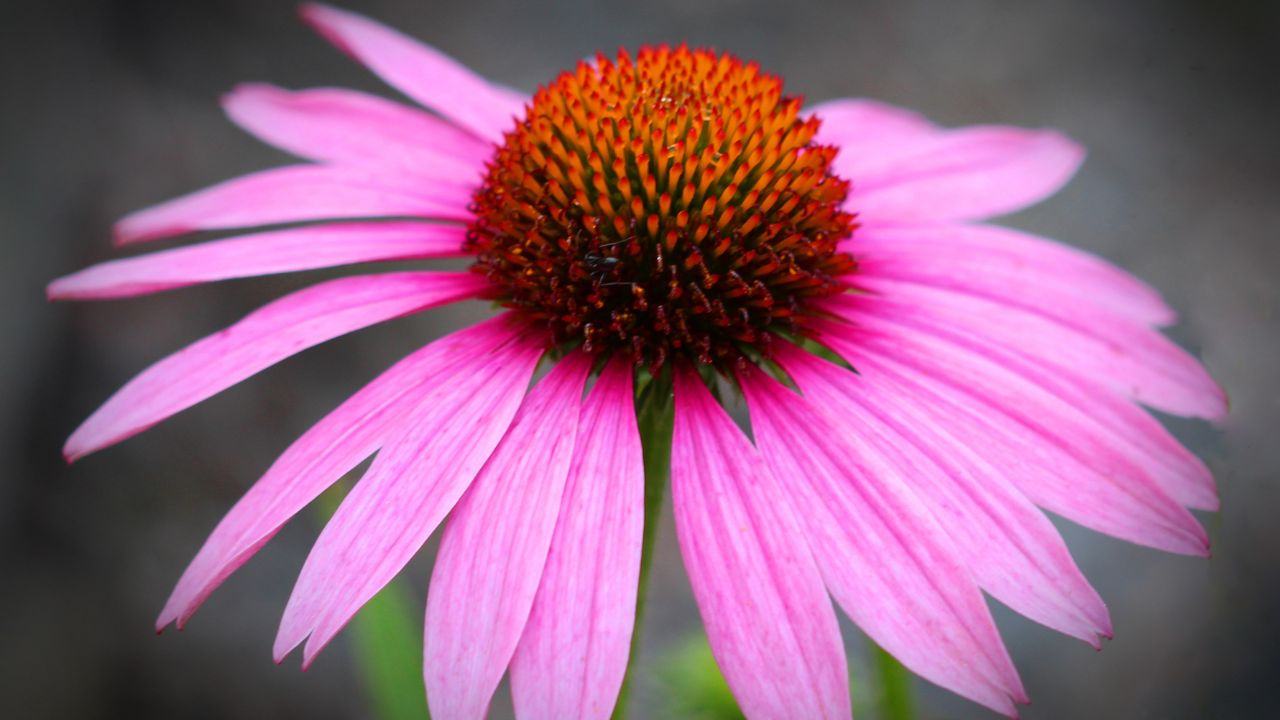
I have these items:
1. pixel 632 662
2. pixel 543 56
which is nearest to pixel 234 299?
pixel 543 56

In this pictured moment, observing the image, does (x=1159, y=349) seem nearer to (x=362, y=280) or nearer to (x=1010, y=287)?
(x=1010, y=287)

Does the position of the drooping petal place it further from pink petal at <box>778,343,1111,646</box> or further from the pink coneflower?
pink petal at <box>778,343,1111,646</box>

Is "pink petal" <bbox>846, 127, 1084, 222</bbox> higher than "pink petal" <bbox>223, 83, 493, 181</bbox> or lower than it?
higher

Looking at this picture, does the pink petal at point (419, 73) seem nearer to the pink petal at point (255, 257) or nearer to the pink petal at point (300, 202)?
the pink petal at point (300, 202)

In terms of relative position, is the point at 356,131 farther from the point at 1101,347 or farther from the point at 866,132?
the point at 1101,347

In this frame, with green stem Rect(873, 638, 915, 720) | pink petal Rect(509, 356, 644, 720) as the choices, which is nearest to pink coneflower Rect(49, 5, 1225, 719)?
pink petal Rect(509, 356, 644, 720)

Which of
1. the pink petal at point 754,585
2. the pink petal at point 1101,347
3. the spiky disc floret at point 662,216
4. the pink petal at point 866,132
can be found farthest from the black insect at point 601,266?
the pink petal at point 866,132
